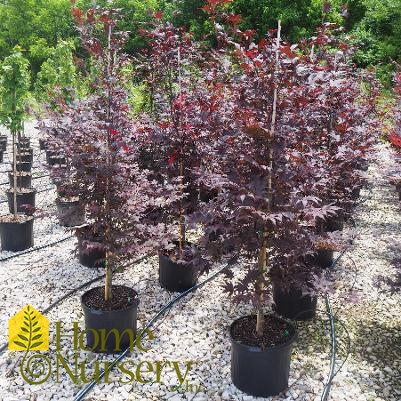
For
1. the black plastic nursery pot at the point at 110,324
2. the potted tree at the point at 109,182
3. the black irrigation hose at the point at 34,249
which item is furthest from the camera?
the black irrigation hose at the point at 34,249

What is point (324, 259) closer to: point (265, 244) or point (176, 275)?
point (176, 275)

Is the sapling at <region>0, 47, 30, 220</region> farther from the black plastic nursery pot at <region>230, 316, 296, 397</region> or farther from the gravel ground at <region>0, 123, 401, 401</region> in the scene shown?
the black plastic nursery pot at <region>230, 316, 296, 397</region>

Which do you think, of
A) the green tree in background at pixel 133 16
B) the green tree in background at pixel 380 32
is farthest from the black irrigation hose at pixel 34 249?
the green tree in background at pixel 133 16

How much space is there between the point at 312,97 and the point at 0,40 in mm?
31249

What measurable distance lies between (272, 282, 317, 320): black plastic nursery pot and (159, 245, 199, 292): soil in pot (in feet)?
2.71

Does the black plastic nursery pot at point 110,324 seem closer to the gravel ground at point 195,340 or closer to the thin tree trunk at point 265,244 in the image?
the gravel ground at point 195,340

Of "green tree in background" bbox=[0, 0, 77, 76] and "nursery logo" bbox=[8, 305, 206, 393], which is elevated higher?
"green tree in background" bbox=[0, 0, 77, 76]

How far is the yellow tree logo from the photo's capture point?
334cm

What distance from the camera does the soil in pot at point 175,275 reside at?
13.8ft

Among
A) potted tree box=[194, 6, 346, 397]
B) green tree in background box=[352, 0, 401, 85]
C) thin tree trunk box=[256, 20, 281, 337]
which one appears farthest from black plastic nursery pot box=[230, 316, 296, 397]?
green tree in background box=[352, 0, 401, 85]

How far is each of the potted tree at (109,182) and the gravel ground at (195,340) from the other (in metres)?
0.29

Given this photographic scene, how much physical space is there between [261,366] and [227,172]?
4.09 feet

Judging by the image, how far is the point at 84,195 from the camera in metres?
3.30

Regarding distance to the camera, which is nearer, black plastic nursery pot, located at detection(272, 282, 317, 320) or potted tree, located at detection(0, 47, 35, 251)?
black plastic nursery pot, located at detection(272, 282, 317, 320)
